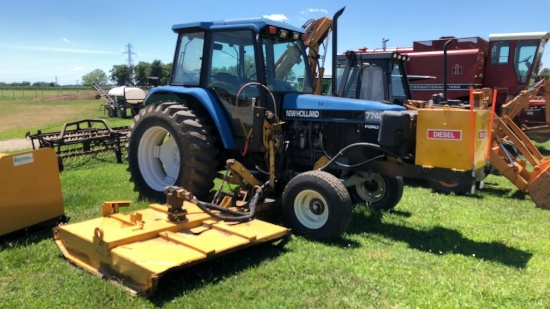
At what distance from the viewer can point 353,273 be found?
382cm

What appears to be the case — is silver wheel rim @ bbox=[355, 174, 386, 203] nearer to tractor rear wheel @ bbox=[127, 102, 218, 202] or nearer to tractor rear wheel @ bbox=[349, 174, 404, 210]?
tractor rear wheel @ bbox=[349, 174, 404, 210]

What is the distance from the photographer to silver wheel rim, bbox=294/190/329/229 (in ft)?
15.2

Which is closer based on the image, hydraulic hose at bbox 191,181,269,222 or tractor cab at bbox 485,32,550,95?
hydraulic hose at bbox 191,181,269,222

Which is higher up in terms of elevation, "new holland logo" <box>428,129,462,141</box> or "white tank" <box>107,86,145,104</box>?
"white tank" <box>107,86,145,104</box>

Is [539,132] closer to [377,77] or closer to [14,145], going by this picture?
[377,77]

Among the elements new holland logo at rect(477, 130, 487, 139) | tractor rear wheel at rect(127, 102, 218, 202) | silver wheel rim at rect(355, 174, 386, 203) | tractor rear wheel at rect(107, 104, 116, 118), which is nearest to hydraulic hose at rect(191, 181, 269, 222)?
tractor rear wheel at rect(127, 102, 218, 202)

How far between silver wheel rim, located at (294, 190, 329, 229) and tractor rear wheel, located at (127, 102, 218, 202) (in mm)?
1242

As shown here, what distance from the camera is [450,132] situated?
13.8ft

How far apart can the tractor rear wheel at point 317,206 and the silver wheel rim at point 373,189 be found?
4.82 feet

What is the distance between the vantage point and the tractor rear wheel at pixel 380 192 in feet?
19.2

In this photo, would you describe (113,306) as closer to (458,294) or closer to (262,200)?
(262,200)

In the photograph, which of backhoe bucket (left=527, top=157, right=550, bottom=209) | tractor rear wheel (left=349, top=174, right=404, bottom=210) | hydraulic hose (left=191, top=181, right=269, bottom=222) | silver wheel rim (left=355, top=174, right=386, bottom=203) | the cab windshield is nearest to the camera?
hydraulic hose (left=191, top=181, right=269, bottom=222)

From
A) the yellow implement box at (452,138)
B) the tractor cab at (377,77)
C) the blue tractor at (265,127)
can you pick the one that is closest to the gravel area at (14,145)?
the blue tractor at (265,127)

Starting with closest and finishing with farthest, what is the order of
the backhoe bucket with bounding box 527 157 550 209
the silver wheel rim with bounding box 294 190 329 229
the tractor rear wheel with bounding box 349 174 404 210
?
the silver wheel rim with bounding box 294 190 329 229
the backhoe bucket with bounding box 527 157 550 209
the tractor rear wheel with bounding box 349 174 404 210
